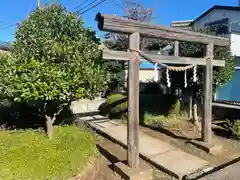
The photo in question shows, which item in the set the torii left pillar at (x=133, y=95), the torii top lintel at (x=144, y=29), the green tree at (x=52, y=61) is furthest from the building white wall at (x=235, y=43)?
the green tree at (x=52, y=61)

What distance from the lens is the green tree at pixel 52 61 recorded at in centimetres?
367

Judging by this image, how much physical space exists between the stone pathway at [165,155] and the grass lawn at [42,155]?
4.81 ft

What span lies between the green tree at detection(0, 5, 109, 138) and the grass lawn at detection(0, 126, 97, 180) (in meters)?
0.44

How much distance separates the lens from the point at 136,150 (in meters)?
4.15

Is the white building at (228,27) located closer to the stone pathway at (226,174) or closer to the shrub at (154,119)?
the shrub at (154,119)

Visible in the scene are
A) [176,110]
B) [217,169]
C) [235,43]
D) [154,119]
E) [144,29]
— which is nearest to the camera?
[144,29]

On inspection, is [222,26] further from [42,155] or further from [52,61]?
[42,155]

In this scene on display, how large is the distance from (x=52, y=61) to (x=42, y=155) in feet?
5.02

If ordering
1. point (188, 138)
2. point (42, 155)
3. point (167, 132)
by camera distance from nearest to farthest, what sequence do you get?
point (42, 155) < point (188, 138) < point (167, 132)

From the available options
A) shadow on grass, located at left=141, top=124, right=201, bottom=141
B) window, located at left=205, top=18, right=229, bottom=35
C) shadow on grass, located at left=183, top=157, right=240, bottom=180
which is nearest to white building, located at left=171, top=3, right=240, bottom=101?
window, located at left=205, top=18, right=229, bottom=35

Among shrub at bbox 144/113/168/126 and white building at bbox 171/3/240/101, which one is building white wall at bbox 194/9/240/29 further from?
shrub at bbox 144/113/168/126

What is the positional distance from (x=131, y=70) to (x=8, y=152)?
7.77ft

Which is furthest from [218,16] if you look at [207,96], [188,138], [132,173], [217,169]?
[132,173]

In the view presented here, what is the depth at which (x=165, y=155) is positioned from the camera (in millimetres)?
5223
